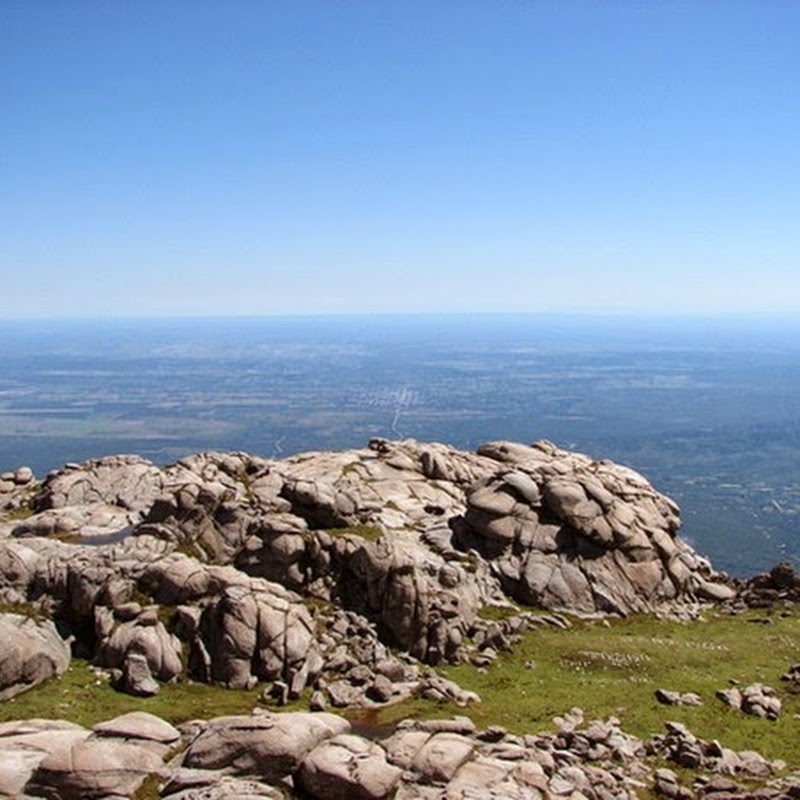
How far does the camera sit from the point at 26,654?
4228 cm

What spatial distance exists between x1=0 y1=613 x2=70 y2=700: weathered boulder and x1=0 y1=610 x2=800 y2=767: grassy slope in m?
0.63

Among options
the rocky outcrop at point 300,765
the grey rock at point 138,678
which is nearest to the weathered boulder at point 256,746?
the rocky outcrop at point 300,765

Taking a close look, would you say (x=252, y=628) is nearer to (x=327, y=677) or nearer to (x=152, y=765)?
(x=327, y=677)

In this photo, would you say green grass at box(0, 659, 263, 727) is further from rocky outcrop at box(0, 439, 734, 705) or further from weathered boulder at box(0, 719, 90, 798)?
weathered boulder at box(0, 719, 90, 798)

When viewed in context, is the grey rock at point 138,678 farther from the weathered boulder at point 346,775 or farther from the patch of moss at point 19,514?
the patch of moss at point 19,514

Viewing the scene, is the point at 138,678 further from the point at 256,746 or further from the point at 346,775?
the point at 346,775

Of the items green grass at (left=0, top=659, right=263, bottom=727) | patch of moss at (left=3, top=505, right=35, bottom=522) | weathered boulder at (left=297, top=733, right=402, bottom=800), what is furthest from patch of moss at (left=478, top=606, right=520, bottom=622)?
patch of moss at (left=3, top=505, right=35, bottom=522)

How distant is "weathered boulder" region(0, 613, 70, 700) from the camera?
1619 inches

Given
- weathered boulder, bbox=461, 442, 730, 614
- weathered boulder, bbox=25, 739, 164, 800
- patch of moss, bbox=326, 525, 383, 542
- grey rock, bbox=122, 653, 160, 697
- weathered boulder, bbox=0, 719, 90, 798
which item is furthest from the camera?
weathered boulder, bbox=461, 442, 730, 614

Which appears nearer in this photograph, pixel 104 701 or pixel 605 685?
pixel 104 701

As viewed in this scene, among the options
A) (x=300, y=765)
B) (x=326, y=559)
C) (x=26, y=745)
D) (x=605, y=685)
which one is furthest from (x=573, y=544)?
(x=26, y=745)

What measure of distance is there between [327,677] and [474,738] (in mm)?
13361

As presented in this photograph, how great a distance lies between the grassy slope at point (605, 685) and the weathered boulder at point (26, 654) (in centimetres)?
63

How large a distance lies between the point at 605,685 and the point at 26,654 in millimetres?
31781
